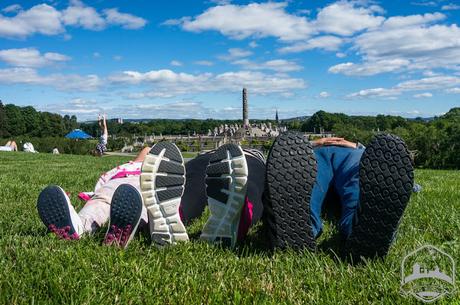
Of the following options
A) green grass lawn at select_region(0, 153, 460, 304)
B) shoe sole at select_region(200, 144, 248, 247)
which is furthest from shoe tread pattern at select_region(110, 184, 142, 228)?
shoe sole at select_region(200, 144, 248, 247)

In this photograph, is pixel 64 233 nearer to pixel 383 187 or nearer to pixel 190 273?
pixel 190 273

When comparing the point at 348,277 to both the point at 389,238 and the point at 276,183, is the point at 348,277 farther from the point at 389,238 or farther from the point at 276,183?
the point at 276,183

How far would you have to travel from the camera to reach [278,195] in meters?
2.30

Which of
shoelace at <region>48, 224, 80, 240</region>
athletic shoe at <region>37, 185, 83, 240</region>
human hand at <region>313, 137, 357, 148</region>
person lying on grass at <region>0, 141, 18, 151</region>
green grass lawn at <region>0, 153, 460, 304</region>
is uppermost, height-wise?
human hand at <region>313, 137, 357, 148</region>

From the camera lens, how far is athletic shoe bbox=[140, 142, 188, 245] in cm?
263

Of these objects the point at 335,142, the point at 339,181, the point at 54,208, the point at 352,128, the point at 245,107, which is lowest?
the point at 352,128

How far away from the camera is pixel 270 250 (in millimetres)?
2572

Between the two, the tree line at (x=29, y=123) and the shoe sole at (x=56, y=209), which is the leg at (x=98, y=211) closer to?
the shoe sole at (x=56, y=209)

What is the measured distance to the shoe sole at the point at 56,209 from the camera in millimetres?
2727

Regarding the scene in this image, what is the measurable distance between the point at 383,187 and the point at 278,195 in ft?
1.64

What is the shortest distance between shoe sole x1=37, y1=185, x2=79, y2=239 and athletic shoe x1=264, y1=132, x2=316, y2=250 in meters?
1.21

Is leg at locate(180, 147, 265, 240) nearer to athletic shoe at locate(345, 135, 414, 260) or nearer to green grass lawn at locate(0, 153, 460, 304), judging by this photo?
green grass lawn at locate(0, 153, 460, 304)

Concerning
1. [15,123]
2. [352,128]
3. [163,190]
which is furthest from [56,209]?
[15,123]

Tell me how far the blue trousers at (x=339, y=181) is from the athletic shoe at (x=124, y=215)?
101cm
